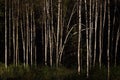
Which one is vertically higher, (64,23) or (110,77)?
(64,23)

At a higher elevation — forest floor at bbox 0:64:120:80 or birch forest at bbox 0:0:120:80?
birch forest at bbox 0:0:120:80

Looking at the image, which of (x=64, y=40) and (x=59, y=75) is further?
(x=64, y=40)

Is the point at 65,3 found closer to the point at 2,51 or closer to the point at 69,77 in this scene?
the point at 2,51

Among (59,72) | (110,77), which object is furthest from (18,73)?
(110,77)

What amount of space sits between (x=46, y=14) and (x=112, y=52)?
21.1 ft

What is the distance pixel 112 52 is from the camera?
29.6 metres

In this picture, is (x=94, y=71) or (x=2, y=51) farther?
(x=2, y=51)

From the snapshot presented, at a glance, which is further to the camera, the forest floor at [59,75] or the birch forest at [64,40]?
the birch forest at [64,40]

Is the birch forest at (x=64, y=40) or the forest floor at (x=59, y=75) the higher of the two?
the birch forest at (x=64, y=40)

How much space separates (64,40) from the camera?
33156mm

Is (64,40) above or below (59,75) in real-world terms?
above

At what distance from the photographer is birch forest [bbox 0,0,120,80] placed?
65.5ft

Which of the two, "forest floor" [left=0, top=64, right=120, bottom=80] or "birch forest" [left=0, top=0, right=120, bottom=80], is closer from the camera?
"forest floor" [left=0, top=64, right=120, bottom=80]

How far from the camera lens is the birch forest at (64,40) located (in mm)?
19969
